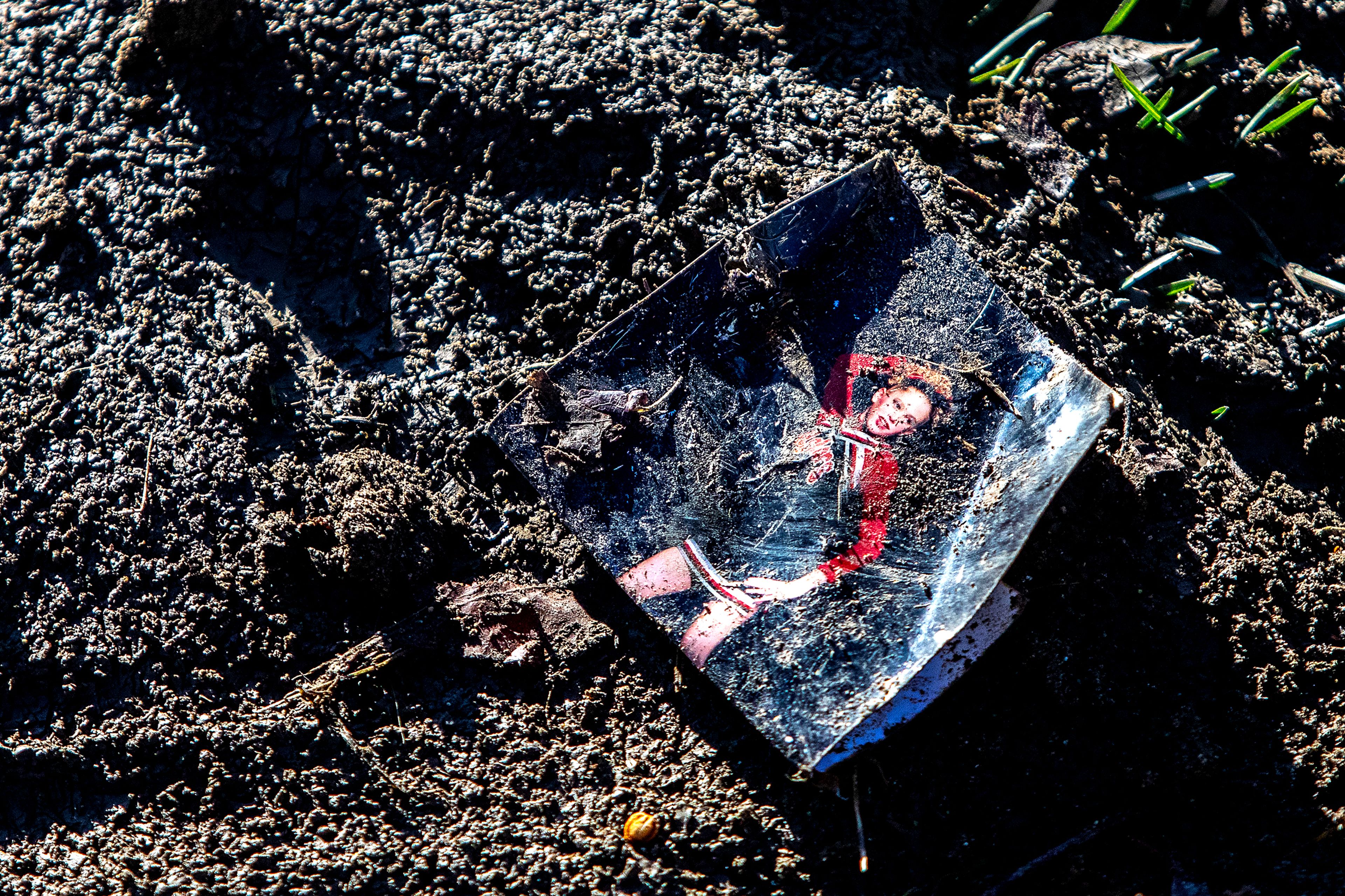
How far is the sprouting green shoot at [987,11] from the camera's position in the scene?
1863 mm

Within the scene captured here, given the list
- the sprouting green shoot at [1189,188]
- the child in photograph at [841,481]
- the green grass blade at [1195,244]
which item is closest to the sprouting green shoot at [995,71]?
the sprouting green shoot at [1189,188]

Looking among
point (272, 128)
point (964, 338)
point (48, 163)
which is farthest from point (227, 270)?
point (964, 338)

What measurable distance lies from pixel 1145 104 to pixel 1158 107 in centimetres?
6

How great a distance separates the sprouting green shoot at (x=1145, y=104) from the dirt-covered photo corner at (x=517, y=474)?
0.02 metres

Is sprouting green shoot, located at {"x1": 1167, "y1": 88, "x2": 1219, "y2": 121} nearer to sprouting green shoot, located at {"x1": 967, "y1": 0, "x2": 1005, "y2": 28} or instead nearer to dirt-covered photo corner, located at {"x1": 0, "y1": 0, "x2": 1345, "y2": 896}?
dirt-covered photo corner, located at {"x1": 0, "y1": 0, "x2": 1345, "y2": 896}

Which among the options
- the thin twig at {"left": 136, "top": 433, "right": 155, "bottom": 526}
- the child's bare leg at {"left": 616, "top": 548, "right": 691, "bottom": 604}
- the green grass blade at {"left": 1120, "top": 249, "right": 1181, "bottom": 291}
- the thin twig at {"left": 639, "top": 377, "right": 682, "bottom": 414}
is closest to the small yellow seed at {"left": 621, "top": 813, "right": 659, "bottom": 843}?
the child's bare leg at {"left": 616, "top": 548, "right": 691, "bottom": 604}

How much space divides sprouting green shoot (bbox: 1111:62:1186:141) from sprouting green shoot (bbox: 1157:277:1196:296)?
1.05 feet

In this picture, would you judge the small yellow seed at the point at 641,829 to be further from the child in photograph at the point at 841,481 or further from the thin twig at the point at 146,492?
the thin twig at the point at 146,492

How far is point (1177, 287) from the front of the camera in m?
1.66

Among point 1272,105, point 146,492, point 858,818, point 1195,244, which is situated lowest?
point 858,818

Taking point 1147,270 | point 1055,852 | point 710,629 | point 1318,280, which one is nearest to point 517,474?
point 710,629

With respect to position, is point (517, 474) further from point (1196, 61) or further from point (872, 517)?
point (1196, 61)

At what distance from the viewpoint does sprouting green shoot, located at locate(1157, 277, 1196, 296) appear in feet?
5.42

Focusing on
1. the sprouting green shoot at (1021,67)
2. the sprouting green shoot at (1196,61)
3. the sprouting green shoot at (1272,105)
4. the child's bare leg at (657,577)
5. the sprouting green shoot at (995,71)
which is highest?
the sprouting green shoot at (995,71)
